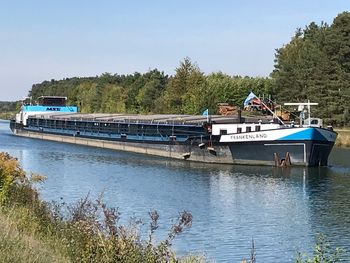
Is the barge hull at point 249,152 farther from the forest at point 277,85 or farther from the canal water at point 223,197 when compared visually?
the forest at point 277,85

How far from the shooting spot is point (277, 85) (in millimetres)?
79312

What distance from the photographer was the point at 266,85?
3408 inches

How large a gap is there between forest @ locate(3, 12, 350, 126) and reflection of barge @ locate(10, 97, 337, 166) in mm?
19144

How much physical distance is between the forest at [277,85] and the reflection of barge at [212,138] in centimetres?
1914

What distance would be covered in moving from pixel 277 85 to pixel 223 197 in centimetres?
5271

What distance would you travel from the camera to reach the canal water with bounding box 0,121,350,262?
18.3m

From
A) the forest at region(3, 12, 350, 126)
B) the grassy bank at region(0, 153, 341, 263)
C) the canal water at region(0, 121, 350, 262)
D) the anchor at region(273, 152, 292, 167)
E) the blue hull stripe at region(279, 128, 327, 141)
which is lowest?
the canal water at region(0, 121, 350, 262)

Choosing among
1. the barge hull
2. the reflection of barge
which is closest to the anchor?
the reflection of barge

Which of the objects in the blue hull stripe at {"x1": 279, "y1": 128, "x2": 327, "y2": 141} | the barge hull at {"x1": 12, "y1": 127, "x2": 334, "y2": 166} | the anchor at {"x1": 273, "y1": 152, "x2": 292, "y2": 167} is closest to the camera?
the blue hull stripe at {"x1": 279, "y1": 128, "x2": 327, "y2": 141}

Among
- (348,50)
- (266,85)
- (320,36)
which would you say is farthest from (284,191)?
(266,85)

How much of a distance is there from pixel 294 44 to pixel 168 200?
2876 inches

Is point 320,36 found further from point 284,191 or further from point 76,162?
point 284,191

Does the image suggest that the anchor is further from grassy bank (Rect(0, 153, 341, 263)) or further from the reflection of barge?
grassy bank (Rect(0, 153, 341, 263))

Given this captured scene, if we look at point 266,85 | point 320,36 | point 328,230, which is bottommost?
point 328,230
